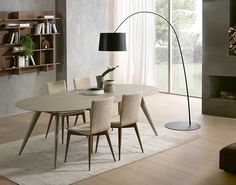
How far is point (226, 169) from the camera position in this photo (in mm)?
4609

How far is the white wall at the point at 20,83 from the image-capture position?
7.32m

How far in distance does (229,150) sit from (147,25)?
5.37 metres

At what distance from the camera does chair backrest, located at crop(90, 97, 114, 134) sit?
4653 mm

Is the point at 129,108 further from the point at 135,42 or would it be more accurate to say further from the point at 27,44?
the point at 135,42

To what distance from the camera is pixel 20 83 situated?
24.9ft

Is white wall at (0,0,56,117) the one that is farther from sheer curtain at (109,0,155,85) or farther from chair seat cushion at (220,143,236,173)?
chair seat cushion at (220,143,236,173)

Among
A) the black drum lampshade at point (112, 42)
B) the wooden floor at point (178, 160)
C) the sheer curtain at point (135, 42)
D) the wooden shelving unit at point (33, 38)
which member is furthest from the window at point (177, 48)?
the black drum lampshade at point (112, 42)

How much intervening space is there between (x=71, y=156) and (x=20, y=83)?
109 inches

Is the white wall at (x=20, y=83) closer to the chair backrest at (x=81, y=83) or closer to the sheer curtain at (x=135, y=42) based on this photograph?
the chair backrest at (x=81, y=83)

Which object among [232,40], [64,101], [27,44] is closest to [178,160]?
[64,101]

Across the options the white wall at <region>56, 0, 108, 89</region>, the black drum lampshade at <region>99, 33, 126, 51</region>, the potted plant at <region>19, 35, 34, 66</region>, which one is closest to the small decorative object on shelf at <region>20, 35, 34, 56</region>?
the potted plant at <region>19, 35, 34, 66</region>

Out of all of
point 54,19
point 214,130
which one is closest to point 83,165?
point 214,130

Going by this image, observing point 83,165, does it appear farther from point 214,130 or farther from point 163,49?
point 163,49

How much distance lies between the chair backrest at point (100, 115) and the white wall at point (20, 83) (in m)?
3.05
